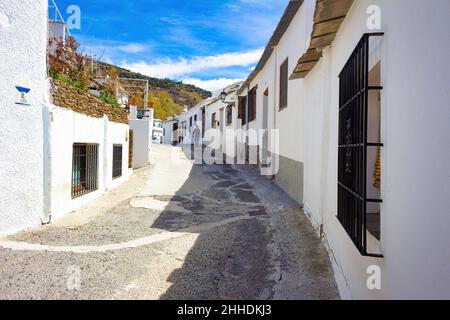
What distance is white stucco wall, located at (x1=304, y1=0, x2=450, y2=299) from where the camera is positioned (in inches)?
73.1

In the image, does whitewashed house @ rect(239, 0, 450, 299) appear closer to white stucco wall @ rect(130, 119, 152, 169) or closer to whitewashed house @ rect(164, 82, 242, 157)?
white stucco wall @ rect(130, 119, 152, 169)

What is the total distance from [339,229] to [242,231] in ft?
8.15

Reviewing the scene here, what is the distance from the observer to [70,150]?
7.63 metres

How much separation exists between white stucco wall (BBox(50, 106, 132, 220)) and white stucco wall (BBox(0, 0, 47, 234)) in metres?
0.35

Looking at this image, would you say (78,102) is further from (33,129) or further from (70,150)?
(33,129)

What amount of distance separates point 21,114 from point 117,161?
579 cm

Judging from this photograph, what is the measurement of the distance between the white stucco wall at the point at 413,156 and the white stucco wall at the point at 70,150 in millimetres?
5399

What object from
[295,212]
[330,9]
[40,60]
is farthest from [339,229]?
[40,60]

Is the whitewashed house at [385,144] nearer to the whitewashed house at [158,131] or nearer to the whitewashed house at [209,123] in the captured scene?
the whitewashed house at [209,123]

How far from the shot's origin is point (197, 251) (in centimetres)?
552

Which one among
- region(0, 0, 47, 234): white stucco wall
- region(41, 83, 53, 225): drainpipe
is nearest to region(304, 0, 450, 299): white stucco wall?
region(0, 0, 47, 234): white stucco wall

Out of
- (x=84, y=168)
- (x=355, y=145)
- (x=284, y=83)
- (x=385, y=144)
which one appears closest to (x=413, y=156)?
(x=385, y=144)

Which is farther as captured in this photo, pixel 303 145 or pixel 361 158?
pixel 303 145
